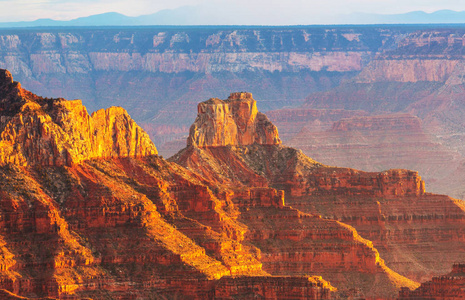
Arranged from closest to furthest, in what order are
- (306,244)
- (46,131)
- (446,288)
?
(46,131) < (446,288) < (306,244)

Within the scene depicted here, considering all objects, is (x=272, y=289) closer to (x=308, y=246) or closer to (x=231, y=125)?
(x=308, y=246)

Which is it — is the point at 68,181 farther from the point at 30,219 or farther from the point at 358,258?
the point at 358,258

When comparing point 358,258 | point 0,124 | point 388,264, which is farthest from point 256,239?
point 0,124

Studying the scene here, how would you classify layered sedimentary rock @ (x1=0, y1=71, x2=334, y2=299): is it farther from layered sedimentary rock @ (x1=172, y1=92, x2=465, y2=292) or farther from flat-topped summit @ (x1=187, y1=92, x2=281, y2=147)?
flat-topped summit @ (x1=187, y1=92, x2=281, y2=147)

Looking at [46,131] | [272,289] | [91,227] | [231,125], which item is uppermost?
[231,125]

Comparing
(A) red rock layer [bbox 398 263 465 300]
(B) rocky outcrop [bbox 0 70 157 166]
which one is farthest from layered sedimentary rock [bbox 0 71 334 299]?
(A) red rock layer [bbox 398 263 465 300]

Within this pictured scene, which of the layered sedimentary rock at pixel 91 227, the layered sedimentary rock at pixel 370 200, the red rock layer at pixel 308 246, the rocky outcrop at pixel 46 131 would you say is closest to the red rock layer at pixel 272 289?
the layered sedimentary rock at pixel 91 227

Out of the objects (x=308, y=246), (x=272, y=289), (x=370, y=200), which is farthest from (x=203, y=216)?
(x=370, y=200)

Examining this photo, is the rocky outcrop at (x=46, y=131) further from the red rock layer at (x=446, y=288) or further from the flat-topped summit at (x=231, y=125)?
the flat-topped summit at (x=231, y=125)
